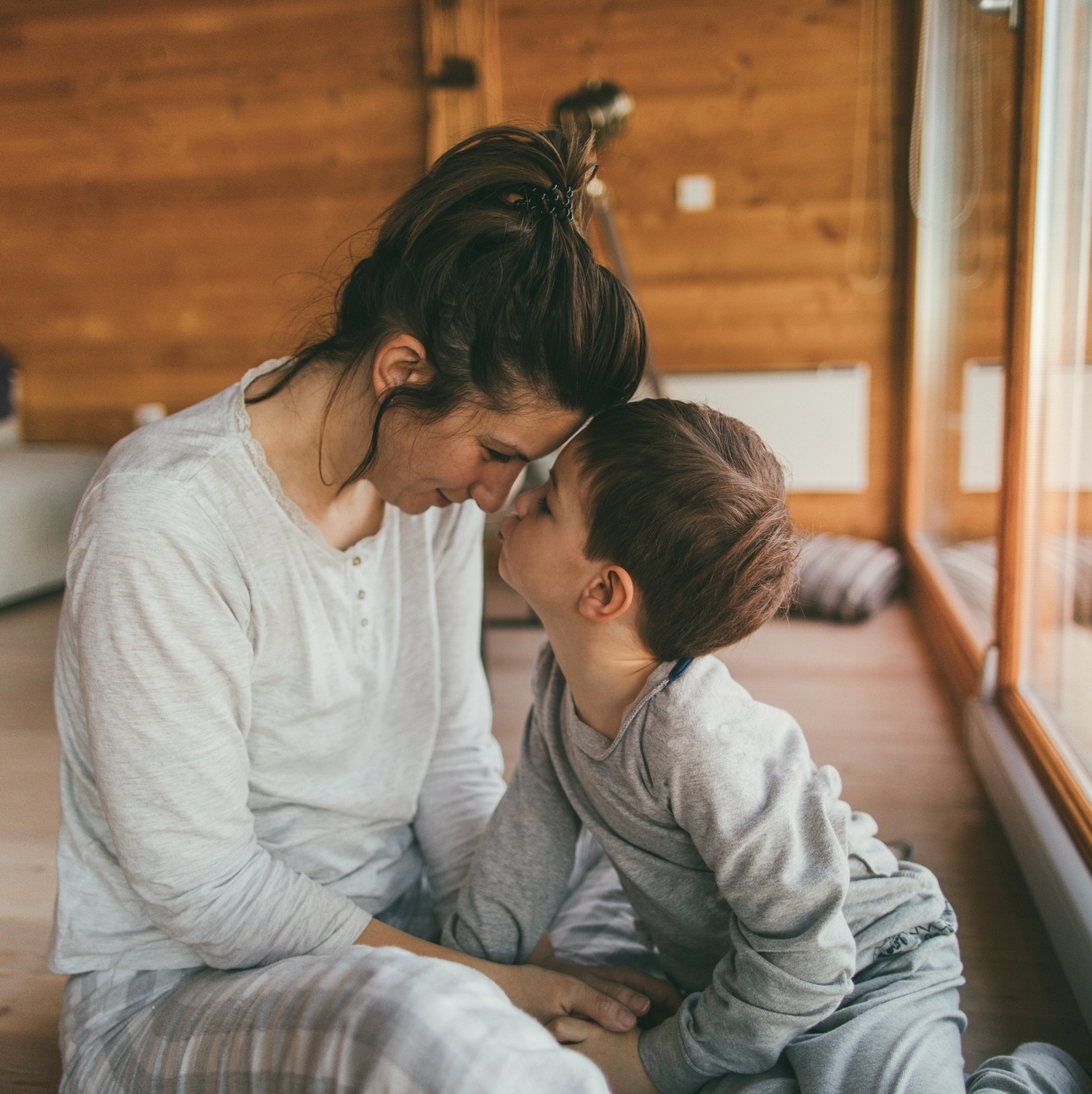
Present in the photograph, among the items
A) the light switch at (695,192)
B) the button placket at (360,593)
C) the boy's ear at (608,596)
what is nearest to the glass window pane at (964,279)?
the light switch at (695,192)

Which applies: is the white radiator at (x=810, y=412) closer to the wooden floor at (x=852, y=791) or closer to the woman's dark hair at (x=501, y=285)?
the wooden floor at (x=852, y=791)

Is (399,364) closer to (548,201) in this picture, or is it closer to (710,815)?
(548,201)

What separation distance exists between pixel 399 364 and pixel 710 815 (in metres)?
0.52

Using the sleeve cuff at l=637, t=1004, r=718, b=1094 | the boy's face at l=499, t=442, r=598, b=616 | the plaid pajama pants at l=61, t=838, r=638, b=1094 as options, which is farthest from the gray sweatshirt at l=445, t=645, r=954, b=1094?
the plaid pajama pants at l=61, t=838, r=638, b=1094

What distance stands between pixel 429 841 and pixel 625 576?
50 centimetres

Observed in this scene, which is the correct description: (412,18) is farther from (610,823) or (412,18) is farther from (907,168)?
(610,823)

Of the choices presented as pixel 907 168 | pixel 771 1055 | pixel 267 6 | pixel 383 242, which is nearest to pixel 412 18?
pixel 267 6

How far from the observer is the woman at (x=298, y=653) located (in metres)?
0.82

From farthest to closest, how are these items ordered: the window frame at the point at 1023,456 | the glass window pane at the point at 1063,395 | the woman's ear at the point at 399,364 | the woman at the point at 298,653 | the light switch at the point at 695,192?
the light switch at the point at 695,192, the window frame at the point at 1023,456, the glass window pane at the point at 1063,395, the woman's ear at the point at 399,364, the woman at the point at 298,653

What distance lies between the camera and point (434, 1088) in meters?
0.69

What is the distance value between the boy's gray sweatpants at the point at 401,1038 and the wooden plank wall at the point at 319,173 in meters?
2.88

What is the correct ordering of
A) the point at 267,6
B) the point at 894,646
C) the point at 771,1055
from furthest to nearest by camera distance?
the point at 267,6 → the point at 894,646 → the point at 771,1055

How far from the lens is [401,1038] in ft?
2.31

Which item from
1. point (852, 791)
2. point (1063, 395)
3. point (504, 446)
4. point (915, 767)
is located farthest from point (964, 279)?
point (504, 446)
